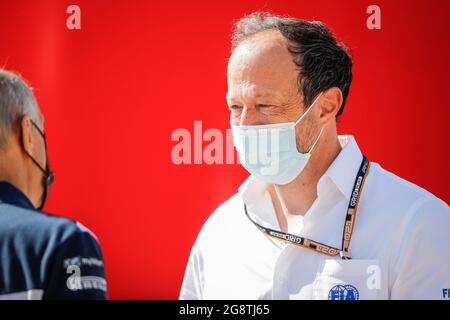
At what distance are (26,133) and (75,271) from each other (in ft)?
1.30

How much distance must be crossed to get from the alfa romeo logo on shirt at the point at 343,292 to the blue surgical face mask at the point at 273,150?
0.40 metres

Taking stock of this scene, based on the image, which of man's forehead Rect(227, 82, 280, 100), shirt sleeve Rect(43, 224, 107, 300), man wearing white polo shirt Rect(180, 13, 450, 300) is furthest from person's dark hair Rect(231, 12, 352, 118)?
shirt sleeve Rect(43, 224, 107, 300)

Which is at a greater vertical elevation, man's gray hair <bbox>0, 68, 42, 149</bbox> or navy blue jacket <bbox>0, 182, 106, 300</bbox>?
man's gray hair <bbox>0, 68, 42, 149</bbox>

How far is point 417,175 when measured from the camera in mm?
3598

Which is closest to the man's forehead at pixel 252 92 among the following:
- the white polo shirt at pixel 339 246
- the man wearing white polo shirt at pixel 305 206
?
the man wearing white polo shirt at pixel 305 206

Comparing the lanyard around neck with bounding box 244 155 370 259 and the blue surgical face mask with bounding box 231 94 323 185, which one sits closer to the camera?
the lanyard around neck with bounding box 244 155 370 259

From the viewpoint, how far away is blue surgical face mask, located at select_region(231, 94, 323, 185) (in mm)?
2154

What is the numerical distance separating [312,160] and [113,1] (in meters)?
2.06

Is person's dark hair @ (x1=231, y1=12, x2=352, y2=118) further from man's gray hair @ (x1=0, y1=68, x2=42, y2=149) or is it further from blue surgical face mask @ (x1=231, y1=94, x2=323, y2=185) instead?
man's gray hair @ (x1=0, y1=68, x2=42, y2=149)

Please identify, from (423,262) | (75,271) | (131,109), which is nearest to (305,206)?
(423,262)

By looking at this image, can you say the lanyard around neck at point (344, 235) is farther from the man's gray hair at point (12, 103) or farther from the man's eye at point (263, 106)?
the man's gray hair at point (12, 103)

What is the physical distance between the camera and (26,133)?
1680 millimetres

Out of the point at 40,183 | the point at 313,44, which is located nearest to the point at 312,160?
the point at 313,44
